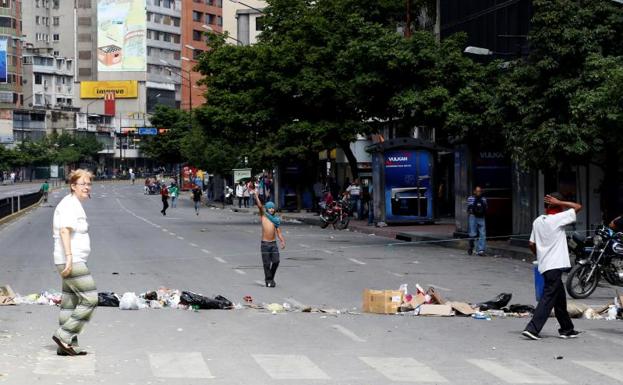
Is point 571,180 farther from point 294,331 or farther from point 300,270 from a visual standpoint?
point 294,331

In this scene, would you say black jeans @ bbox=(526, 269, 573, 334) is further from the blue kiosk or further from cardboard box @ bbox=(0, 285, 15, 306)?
the blue kiosk

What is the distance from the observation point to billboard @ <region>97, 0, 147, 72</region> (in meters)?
178

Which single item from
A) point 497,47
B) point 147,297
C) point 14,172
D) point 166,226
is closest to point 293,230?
point 166,226

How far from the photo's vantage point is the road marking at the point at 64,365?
11.1 metres

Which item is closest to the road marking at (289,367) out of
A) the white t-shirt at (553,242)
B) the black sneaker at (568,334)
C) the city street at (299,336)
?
the city street at (299,336)

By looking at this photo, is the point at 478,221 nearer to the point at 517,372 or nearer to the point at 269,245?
the point at 269,245

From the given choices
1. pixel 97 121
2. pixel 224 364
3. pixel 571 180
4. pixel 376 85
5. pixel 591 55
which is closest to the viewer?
pixel 224 364

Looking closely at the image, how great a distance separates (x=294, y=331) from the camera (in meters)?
14.9

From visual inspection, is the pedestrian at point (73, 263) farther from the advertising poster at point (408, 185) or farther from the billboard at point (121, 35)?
the billboard at point (121, 35)

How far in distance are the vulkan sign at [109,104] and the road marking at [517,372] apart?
555 feet

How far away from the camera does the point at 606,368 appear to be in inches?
480

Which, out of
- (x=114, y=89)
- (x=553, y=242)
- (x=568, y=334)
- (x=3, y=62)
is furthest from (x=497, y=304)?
(x=114, y=89)

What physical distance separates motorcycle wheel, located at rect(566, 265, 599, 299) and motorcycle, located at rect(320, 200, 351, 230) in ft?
89.5

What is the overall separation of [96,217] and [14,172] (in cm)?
9931
